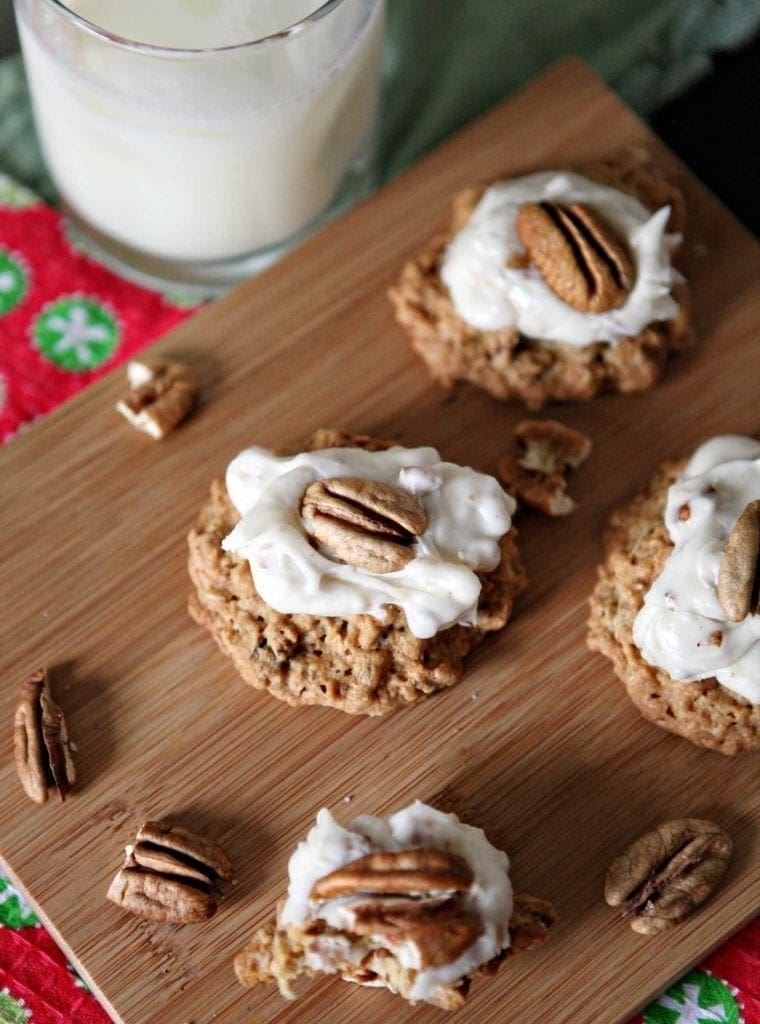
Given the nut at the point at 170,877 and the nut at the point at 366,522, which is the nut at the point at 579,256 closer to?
the nut at the point at 366,522

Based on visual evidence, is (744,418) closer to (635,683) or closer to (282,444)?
(635,683)

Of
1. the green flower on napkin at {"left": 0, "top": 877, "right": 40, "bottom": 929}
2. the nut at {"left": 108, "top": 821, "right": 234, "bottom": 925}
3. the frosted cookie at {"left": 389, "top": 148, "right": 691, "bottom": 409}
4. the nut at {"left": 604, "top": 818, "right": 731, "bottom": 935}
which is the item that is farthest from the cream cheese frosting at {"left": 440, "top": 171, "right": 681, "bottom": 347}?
the green flower on napkin at {"left": 0, "top": 877, "right": 40, "bottom": 929}

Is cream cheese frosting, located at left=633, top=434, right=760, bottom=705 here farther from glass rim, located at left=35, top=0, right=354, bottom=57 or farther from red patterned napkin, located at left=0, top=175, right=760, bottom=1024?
red patterned napkin, located at left=0, top=175, right=760, bottom=1024

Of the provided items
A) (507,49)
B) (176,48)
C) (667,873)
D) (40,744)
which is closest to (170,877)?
(40,744)

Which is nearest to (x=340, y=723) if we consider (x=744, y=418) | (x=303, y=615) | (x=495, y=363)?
(x=303, y=615)

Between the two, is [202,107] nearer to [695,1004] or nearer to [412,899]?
[412,899]

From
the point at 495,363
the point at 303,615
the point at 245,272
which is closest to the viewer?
the point at 303,615

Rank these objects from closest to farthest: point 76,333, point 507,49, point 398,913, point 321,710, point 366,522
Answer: point 398,913 < point 366,522 < point 321,710 < point 76,333 < point 507,49
